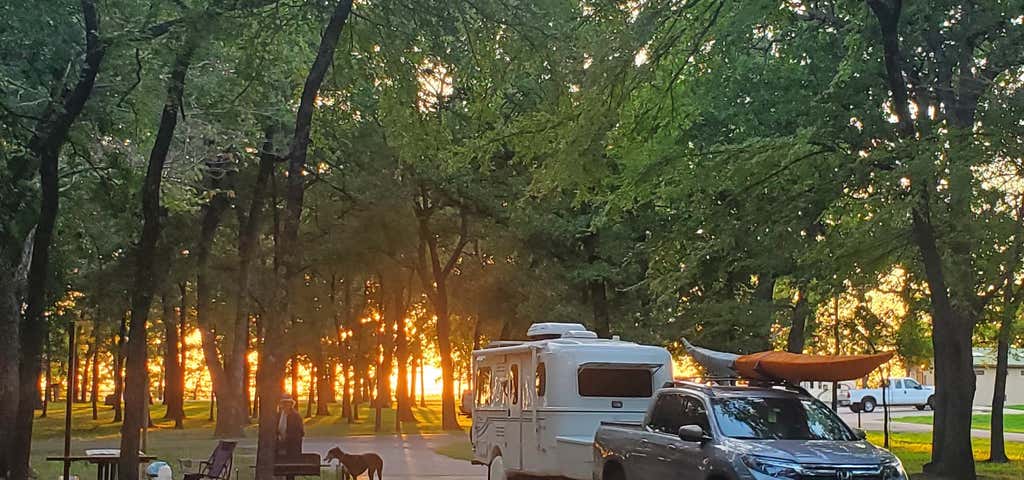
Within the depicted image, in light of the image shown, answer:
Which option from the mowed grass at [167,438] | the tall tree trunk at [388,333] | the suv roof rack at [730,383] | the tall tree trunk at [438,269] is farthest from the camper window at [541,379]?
the tall tree trunk at [388,333]

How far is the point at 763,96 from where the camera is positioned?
21297mm

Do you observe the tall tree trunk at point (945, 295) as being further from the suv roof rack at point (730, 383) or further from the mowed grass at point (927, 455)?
the suv roof rack at point (730, 383)

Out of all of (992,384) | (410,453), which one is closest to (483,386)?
(410,453)

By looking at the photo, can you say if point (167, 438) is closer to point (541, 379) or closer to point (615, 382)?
point (541, 379)

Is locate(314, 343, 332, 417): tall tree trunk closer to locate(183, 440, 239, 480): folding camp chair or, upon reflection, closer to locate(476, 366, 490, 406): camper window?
locate(476, 366, 490, 406): camper window

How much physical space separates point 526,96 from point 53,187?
8.20 metres

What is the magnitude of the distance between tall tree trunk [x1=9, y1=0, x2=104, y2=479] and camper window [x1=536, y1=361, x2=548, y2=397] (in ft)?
22.6

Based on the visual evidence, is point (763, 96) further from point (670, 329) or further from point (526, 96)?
point (670, 329)

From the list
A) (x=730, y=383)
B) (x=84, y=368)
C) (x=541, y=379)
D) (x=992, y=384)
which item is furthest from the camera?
(x=84, y=368)

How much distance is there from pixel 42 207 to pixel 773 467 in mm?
10392

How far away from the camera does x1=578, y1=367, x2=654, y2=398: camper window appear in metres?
14.9

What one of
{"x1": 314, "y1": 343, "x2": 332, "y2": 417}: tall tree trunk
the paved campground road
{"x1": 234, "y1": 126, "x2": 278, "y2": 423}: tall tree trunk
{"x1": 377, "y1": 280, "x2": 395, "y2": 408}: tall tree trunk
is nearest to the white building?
{"x1": 377, "y1": 280, "x2": 395, "y2": 408}: tall tree trunk

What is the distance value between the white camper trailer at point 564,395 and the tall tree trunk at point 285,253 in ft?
12.1

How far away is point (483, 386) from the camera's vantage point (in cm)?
1780
